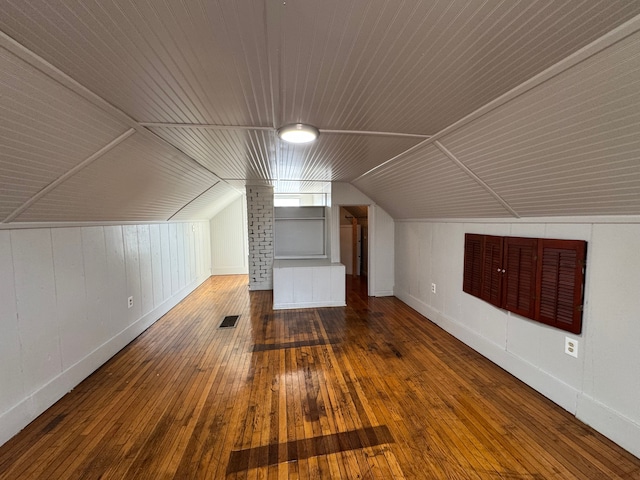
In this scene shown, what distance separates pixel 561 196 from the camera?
1930 millimetres

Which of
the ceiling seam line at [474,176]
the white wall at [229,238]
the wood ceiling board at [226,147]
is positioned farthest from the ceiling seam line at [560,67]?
the white wall at [229,238]

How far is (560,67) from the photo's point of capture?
117 centimetres

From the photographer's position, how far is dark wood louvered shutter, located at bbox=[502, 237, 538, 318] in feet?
7.82

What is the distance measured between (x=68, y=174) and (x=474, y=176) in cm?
330

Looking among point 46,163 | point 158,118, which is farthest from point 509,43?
point 46,163

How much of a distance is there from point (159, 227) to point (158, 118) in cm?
305

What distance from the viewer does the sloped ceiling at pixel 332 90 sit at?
98 cm

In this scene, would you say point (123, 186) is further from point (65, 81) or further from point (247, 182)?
point (247, 182)

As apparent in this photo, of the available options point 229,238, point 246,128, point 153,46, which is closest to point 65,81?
point 153,46

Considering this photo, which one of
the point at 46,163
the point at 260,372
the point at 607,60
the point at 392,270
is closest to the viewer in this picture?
the point at 607,60

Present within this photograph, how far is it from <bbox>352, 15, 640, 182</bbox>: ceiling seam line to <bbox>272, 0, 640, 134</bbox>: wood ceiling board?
1.1 inches

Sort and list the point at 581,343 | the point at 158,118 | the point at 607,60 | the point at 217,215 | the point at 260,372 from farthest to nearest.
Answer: the point at 217,215, the point at 260,372, the point at 581,343, the point at 158,118, the point at 607,60

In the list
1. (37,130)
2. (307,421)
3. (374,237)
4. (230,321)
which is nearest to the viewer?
(37,130)

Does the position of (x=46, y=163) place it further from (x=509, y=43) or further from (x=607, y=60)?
(x=607, y=60)
